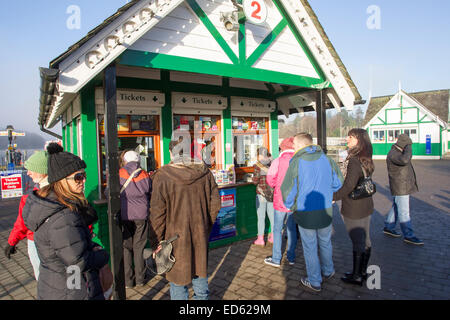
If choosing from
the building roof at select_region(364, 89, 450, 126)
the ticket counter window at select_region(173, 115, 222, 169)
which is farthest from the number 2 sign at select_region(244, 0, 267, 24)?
the building roof at select_region(364, 89, 450, 126)

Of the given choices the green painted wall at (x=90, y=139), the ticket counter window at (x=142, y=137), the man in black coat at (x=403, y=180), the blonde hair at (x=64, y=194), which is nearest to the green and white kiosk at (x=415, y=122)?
the man in black coat at (x=403, y=180)

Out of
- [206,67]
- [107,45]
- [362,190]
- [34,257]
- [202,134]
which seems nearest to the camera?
[34,257]

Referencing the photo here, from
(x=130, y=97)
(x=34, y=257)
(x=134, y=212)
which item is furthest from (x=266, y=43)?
(x=34, y=257)

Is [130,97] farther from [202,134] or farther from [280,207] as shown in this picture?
[280,207]

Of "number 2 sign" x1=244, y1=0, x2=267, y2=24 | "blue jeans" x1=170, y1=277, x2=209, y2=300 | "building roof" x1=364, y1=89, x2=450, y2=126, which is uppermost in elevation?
"building roof" x1=364, y1=89, x2=450, y2=126

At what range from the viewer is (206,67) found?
13.9ft

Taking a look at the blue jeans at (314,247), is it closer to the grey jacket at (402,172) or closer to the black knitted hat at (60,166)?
the grey jacket at (402,172)

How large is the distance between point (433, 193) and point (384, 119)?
829 inches

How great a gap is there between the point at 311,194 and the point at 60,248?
2.75m

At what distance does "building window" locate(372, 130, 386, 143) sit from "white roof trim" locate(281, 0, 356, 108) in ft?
89.7

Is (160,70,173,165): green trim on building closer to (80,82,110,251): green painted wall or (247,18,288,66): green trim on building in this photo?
(80,82,110,251): green painted wall

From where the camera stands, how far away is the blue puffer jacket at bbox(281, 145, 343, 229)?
372cm

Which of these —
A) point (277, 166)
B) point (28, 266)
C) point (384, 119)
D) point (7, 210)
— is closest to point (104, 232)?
point (28, 266)

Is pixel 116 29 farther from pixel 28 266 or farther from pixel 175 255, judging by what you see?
pixel 28 266
